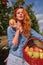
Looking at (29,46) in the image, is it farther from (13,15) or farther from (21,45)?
(13,15)

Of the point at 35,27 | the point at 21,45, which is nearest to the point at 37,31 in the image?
the point at 35,27

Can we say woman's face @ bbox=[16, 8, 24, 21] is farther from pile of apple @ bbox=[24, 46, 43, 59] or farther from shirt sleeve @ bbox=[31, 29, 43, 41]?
pile of apple @ bbox=[24, 46, 43, 59]

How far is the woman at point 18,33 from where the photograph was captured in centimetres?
492

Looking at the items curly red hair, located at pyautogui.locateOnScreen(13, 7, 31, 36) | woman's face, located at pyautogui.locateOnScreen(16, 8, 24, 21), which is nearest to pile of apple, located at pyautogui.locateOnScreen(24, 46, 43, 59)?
curly red hair, located at pyautogui.locateOnScreen(13, 7, 31, 36)

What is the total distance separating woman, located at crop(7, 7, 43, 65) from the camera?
4.92 metres

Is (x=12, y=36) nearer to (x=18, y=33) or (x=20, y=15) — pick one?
(x=18, y=33)

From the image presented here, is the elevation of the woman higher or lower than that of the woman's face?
lower

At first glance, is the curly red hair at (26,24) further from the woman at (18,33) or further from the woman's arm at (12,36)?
the woman's arm at (12,36)

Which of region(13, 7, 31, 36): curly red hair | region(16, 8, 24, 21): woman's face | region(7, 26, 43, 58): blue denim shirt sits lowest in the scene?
region(7, 26, 43, 58): blue denim shirt

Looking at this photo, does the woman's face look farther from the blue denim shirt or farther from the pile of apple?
the pile of apple

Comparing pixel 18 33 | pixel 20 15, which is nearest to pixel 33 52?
pixel 18 33

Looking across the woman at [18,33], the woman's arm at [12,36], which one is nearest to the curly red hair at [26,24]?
the woman at [18,33]

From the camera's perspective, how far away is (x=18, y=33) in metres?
4.87

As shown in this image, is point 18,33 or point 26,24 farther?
point 26,24
